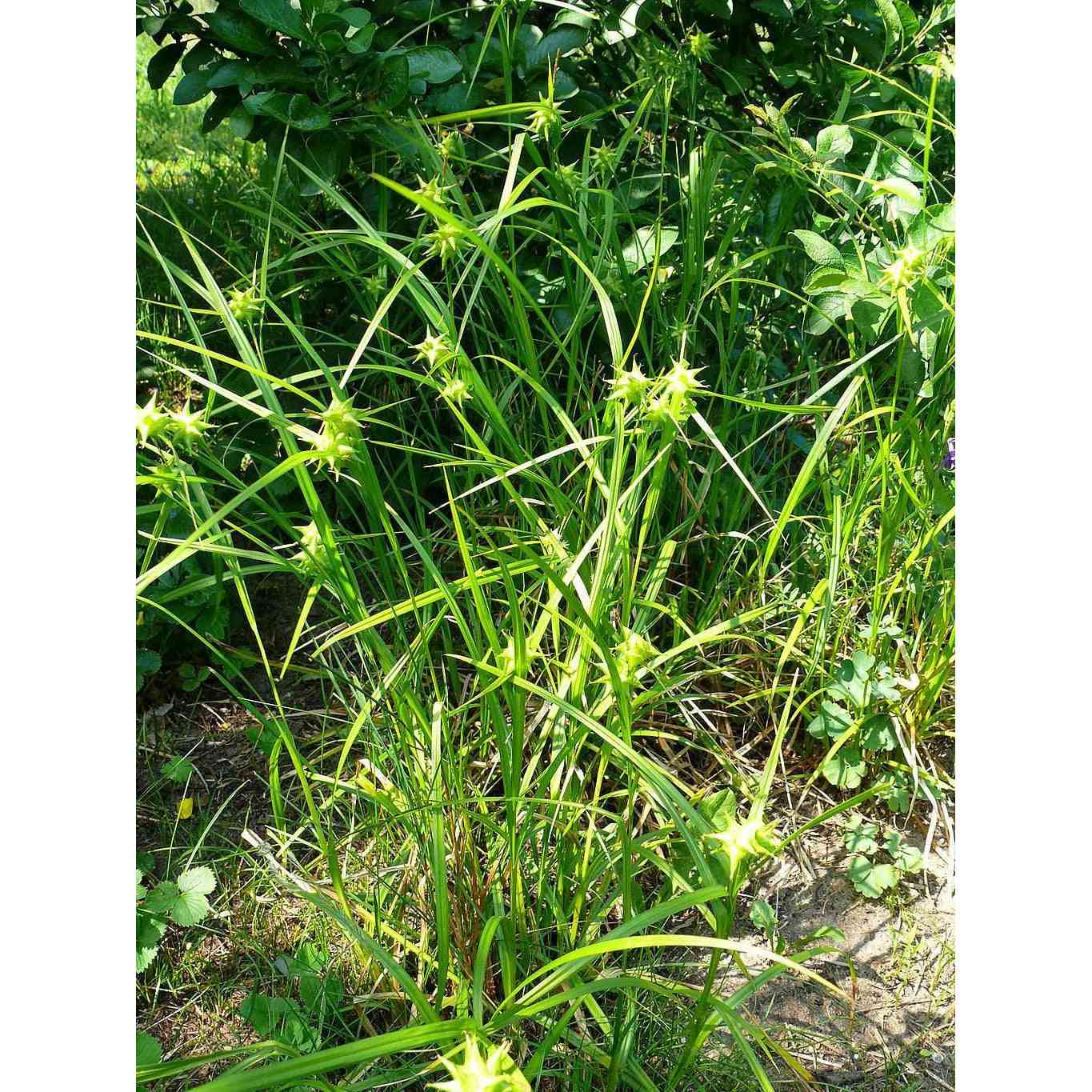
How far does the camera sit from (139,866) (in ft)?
3.47

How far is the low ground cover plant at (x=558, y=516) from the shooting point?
834 mm

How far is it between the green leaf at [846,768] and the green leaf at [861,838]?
1.7 inches

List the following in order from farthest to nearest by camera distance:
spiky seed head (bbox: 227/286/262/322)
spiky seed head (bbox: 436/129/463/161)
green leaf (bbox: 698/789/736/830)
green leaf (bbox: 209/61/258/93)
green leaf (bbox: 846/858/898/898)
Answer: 1. green leaf (bbox: 209/61/258/93)
2. spiky seed head (bbox: 436/129/463/161)
3. green leaf (bbox: 846/858/898/898)
4. spiky seed head (bbox: 227/286/262/322)
5. green leaf (bbox: 698/789/736/830)

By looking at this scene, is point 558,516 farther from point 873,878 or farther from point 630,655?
point 873,878

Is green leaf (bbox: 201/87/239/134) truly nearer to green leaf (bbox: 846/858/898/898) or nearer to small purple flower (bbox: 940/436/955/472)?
small purple flower (bbox: 940/436/955/472)

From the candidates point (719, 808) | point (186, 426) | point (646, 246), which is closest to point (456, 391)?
point (186, 426)

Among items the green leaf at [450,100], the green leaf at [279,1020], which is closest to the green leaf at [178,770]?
the green leaf at [279,1020]

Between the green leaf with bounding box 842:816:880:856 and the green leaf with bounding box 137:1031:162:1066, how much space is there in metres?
0.69

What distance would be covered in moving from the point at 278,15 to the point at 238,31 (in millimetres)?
71

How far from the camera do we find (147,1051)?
844 mm

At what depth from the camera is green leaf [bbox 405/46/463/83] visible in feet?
4.25

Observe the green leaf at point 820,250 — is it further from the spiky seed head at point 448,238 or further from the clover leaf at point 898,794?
the clover leaf at point 898,794

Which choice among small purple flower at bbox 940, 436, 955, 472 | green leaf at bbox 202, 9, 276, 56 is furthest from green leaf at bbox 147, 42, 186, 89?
small purple flower at bbox 940, 436, 955, 472
